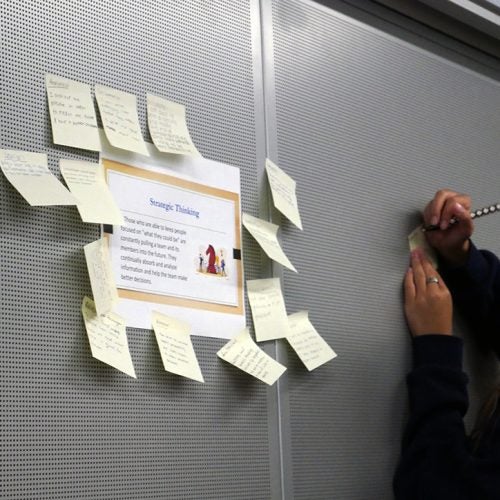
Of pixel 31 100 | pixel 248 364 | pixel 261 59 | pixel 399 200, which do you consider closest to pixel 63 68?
pixel 31 100

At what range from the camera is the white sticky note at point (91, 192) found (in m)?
1.18

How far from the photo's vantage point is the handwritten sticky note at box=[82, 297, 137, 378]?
115cm

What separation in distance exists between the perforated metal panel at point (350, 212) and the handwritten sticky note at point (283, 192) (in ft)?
0.07

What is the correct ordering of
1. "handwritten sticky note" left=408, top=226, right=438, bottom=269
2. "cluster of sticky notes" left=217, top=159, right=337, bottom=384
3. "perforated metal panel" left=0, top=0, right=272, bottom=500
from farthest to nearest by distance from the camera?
"handwritten sticky note" left=408, top=226, right=438, bottom=269, "cluster of sticky notes" left=217, top=159, right=337, bottom=384, "perforated metal panel" left=0, top=0, right=272, bottom=500

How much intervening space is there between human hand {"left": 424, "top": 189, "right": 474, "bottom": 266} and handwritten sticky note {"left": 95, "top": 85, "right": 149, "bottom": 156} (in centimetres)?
66

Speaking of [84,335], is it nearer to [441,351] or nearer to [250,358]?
[250,358]

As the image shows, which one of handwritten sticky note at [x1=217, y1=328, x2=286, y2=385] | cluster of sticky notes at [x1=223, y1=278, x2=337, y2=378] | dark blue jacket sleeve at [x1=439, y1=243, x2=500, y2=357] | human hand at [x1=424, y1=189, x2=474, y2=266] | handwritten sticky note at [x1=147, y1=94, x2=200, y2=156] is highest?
handwritten sticky note at [x1=147, y1=94, x2=200, y2=156]

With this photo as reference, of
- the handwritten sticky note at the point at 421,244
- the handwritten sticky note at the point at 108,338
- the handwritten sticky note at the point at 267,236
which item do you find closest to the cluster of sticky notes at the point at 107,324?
the handwritten sticky note at the point at 108,338

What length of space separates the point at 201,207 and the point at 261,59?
1.10 ft

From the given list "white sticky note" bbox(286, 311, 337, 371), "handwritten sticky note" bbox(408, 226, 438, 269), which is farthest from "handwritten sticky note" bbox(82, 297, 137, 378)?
"handwritten sticky note" bbox(408, 226, 438, 269)

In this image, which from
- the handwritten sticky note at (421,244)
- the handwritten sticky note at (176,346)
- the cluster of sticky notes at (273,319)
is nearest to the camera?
the handwritten sticky note at (176,346)

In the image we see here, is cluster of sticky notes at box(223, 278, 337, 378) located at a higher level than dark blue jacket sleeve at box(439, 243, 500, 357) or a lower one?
lower

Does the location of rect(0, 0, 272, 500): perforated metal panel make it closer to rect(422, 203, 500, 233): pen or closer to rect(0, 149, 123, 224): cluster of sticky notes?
rect(0, 149, 123, 224): cluster of sticky notes

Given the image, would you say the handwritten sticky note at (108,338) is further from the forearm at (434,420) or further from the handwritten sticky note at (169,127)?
the forearm at (434,420)
